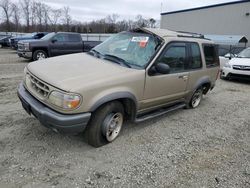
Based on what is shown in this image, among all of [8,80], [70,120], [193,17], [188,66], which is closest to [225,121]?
[188,66]

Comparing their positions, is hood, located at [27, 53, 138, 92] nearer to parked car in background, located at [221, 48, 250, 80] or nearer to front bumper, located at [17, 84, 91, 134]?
front bumper, located at [17, 84, 91, 134]

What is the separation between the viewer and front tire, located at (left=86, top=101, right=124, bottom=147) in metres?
3.30

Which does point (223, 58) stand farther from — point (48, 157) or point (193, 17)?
point (193, 17)

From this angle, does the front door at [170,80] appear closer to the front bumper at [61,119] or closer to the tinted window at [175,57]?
the tinted window at [175,57]

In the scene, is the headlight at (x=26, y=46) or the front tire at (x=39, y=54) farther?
the front tire at (x=39, y=54)

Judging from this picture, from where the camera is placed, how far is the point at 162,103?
14.7 ft

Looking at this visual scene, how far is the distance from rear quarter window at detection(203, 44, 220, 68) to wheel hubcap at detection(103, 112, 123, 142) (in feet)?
10.1

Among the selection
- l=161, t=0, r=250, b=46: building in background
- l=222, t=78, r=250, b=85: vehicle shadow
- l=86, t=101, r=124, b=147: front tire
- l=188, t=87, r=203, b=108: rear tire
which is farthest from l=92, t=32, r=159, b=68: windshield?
l=161, t=0, r=250, b=46: building in background

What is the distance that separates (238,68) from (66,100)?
866 cm

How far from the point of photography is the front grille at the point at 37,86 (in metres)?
3.12

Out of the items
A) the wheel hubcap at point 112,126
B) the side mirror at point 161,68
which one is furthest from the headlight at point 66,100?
the side mirror at point 161,68

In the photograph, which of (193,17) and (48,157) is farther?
(193,17)

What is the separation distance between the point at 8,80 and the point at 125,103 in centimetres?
559

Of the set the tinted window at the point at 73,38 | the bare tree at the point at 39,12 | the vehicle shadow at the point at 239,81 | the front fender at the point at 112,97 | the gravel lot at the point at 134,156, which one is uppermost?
the bare tree at the point at 39,12
